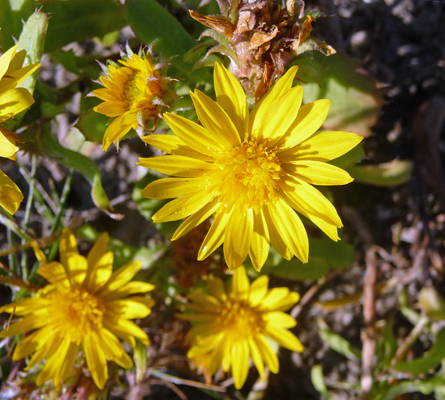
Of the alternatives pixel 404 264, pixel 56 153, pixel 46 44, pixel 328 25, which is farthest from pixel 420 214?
pixel 46 44

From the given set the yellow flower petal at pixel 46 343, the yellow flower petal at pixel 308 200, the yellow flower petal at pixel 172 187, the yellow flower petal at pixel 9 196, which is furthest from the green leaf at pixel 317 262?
the yellow flower petal at pixel 9 196

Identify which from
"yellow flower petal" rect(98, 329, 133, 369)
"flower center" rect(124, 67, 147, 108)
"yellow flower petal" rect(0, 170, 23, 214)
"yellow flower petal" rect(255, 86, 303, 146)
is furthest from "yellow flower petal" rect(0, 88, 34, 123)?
"yellow flower petal" rect(98, 329, 133, 369)

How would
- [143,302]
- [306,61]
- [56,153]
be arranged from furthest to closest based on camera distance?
[143,302], [56,153], [306,61]

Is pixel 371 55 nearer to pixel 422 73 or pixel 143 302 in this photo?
pixel 422 73

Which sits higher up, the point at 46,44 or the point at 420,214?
the point at 46,44

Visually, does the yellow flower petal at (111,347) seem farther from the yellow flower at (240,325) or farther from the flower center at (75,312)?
the yellow flower at (240,325)

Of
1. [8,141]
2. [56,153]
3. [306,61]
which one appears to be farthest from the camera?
[56,153]

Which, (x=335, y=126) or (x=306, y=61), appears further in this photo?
(x=335, y=126)

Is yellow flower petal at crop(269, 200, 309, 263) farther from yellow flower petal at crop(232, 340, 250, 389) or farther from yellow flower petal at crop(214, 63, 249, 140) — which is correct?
yellow flower petal at crop(232, 340, 250, 389)
